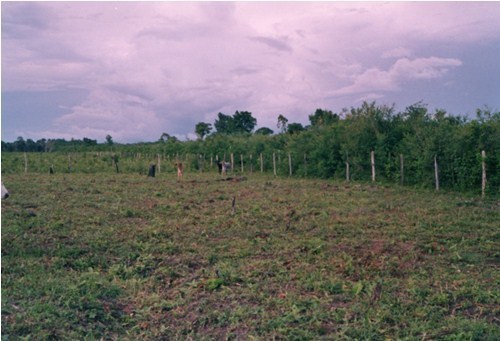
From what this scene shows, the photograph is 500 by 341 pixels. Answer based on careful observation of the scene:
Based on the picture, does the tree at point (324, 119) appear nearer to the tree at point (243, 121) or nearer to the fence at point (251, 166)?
the fence at point (251, 166)

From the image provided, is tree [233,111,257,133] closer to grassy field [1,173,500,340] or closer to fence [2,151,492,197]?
fence [2,151,492,197]

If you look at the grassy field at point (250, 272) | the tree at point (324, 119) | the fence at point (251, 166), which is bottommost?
the grassy field at point (250, 272)

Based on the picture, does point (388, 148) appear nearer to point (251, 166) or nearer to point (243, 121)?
point (251, 166)

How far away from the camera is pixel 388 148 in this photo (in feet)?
73.0

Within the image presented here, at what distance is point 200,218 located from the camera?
36.7 ft

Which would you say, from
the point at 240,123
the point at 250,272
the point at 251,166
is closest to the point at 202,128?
the point at 240,123

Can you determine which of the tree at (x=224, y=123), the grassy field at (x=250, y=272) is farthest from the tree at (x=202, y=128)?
the grassy field at (x=250, y=272)

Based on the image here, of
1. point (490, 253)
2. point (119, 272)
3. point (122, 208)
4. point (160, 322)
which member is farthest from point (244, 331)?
point (122, 208)

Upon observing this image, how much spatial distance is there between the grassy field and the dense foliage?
17.5 ft

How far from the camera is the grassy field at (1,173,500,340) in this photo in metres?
5.15

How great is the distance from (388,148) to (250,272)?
16758mm

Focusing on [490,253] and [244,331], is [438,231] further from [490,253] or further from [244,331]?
[244,331]

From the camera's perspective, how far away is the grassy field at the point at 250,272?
5.15 meters

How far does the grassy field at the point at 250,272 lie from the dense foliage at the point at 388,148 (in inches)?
210
